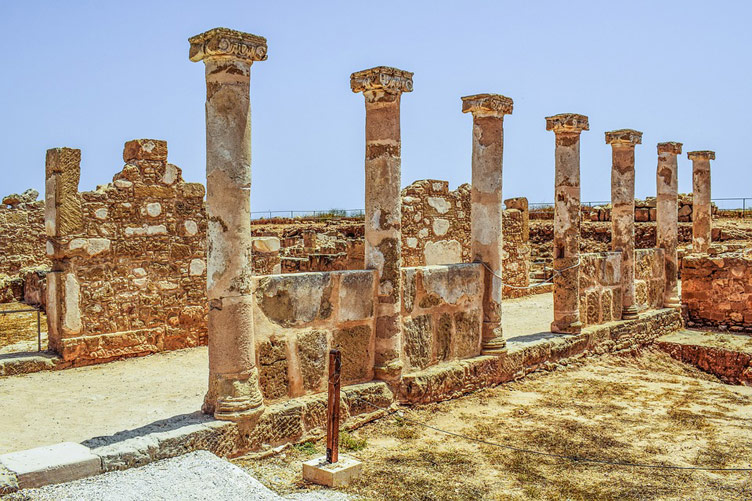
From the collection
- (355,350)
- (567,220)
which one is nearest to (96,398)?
(355,350)

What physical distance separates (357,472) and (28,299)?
1104 cm

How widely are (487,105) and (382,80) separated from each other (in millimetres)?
1950

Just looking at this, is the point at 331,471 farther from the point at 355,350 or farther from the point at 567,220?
the point at 567,220

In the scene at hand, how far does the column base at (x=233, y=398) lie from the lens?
551cm

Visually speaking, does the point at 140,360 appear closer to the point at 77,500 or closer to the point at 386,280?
the point at 386,280

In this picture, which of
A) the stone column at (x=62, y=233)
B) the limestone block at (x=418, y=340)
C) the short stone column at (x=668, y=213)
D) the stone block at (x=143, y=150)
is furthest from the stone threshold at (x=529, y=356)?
the stone block at (x=143, y=150)

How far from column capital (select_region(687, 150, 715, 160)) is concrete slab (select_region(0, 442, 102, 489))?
16.3 meters

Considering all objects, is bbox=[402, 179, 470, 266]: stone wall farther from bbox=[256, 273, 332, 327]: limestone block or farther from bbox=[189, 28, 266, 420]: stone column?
bbox=[189, 28, 266, 420]: stone column

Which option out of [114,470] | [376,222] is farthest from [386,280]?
[114,470]

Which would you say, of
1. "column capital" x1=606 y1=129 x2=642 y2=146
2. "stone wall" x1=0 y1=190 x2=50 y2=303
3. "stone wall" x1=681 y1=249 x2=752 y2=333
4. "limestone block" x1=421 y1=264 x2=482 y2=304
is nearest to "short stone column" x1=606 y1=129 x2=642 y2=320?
"column capital" x1=606 y1=129 x2=642 y2=146

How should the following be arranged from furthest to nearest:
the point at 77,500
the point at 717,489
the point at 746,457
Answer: the point at 746,457 → the point at 717,489 → the point at 77,500

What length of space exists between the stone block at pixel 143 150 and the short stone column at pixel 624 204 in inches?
277

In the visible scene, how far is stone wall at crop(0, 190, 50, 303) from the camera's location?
1653 centimetres

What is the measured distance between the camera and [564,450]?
20.2 feet
